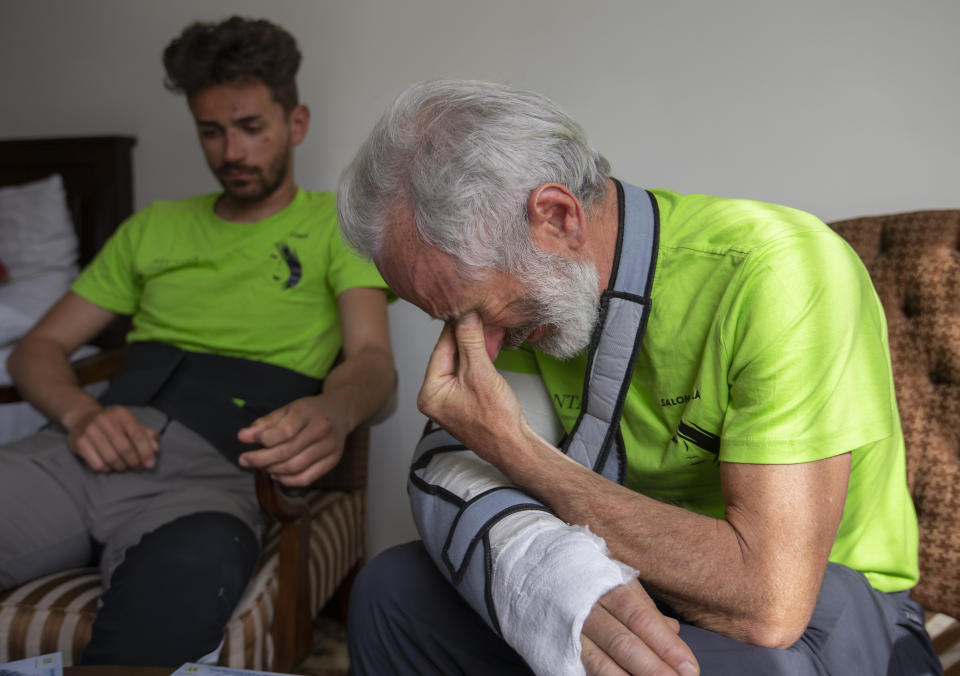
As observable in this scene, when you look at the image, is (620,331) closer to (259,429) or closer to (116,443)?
(259,429)

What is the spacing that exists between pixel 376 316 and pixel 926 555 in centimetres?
114

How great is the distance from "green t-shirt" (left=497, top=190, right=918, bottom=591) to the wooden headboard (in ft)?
6.08

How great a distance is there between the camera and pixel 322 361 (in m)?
1.84

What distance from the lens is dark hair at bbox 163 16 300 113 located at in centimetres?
181

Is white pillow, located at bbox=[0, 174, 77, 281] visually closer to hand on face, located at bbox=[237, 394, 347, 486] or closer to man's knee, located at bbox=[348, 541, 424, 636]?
hand on face, located at bbox=[237, 394, 347, 486]

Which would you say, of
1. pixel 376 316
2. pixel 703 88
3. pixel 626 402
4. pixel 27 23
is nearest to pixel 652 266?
pixel 626 402

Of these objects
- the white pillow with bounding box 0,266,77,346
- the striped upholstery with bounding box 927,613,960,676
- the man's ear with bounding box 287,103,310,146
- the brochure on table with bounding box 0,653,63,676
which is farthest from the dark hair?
the striped upholstery with bounding box 927,613,960,676

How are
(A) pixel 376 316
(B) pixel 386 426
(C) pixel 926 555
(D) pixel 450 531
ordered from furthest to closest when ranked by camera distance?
(B) pixel 386 426 → (A) pixel 376 316 → (C) pixel 926 555 → (D) pixel 450 531

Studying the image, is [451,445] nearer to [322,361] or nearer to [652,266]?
[652,266]

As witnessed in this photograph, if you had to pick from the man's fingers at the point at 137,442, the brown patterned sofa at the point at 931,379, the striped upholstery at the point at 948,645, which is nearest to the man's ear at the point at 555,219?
the brown patterned sofa at the point at 931,379

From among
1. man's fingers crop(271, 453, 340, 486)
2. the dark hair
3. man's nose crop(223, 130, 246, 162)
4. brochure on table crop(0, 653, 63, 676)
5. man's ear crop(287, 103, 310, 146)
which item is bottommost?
man's fingers crop(271, 453, 340, 486)

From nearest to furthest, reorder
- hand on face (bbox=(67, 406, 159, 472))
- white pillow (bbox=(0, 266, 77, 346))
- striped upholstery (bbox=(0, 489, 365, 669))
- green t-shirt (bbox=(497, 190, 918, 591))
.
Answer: green t-shirt (bbox=(497, 190, 918, 591)), striped upholstery (bbox=(0, 489, 365, 669)), hand on face (bbox=(67, 406, 159, 472)), white pillow (bbox=(0, 266, 77, 346))

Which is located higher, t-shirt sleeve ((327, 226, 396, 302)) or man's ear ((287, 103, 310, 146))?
man's ear ((287, 103, 310, 146))

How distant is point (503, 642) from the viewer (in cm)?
108
